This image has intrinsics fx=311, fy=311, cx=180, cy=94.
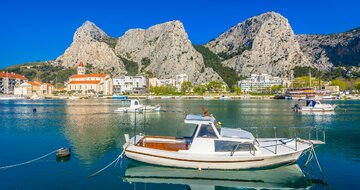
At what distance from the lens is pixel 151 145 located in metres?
28.0

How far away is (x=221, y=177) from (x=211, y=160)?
145 cm

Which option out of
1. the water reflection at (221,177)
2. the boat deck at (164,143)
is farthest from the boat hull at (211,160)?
the boat deck at (164,143)

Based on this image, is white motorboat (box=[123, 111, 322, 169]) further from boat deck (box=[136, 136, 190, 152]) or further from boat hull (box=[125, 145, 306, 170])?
boat deck (box=[136, 136, 190, 152])

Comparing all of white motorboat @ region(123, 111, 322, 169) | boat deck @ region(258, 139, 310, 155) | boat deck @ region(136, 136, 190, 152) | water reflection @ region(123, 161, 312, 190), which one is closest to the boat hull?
white motorboat @ region(123, 111, 322, 169)

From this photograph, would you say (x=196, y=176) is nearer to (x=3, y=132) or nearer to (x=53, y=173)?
(x=53, y=173)

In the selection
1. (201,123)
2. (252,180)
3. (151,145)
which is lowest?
(252,180)

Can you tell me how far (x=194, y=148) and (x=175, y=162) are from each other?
6.15ft

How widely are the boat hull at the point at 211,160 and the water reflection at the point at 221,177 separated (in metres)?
0.51

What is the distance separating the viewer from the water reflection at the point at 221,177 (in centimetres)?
2227

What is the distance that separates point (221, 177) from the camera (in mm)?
23375

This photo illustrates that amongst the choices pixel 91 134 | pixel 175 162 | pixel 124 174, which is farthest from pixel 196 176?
pixel 91 134

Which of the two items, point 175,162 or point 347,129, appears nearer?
point 175,162

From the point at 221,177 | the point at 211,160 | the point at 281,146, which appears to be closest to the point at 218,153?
the point at 211,160

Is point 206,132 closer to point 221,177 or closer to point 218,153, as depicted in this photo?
point 218,153
